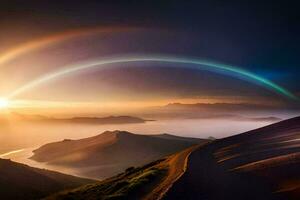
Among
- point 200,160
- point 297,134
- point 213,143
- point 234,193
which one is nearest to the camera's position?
point 234,193

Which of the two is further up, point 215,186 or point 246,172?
point 246,172

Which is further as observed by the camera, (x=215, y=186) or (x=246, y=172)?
(x=246, y=172)

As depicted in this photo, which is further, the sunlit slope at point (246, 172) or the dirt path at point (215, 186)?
the sunlit slope at point (246, 172)

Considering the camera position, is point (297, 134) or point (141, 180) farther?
point (297, 134)

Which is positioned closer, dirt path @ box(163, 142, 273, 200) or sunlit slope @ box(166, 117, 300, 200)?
dirt path @ box(163, 142, 273, 200)

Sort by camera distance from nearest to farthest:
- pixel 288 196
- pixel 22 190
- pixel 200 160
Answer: pixel 288 196
pixel 200 160
pixel 22 190

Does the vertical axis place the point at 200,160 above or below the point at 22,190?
above

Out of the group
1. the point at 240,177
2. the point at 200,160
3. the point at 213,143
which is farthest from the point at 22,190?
the point at 240,177

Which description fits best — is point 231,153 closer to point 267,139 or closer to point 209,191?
point 267,139
